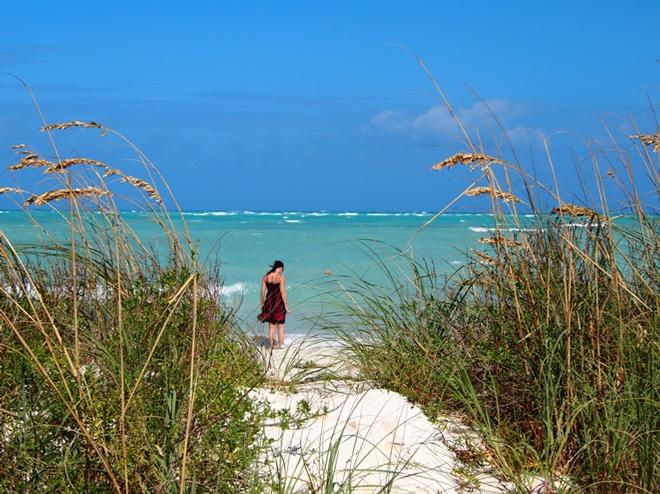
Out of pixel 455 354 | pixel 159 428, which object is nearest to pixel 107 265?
pixel 455 354

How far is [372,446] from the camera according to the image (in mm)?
4207

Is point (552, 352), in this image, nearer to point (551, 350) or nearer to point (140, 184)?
point (551, 350)

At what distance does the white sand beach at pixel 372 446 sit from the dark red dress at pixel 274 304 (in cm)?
560

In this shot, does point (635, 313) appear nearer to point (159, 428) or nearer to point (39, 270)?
point (159, 428)

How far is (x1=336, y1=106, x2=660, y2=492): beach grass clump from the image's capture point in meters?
3.51

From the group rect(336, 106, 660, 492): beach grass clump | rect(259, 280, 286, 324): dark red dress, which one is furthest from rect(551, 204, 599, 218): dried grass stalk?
rect(259, 280, 286, 324): dark red dress

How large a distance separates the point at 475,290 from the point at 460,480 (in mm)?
1868

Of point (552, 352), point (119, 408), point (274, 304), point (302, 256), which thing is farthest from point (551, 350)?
point (302, 256)

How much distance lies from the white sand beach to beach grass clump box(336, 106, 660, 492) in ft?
0.44

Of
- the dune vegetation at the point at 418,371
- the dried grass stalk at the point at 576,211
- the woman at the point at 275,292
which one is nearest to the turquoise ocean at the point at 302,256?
the woman at the point at 275,292

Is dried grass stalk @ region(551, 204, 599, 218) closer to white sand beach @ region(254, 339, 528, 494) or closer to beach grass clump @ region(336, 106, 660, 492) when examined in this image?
beach grass clump @ region(336, 106, 660, 492)

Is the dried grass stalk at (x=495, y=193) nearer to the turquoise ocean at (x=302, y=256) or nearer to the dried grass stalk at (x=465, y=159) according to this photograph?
the dried grass stalk at (x=465, y=159)

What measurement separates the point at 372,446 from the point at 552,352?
3.47 ft

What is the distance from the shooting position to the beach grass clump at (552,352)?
3514mm
